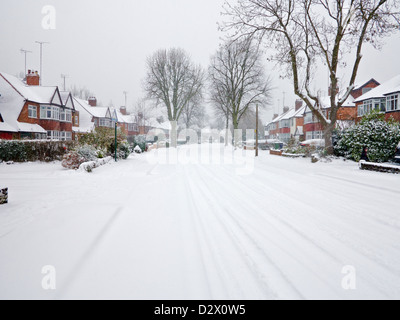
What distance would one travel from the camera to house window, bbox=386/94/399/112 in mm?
26625

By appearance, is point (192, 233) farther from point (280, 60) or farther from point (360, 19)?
point (360, 19)

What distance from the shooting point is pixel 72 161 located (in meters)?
13.1

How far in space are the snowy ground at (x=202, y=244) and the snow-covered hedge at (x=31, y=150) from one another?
10059 mm

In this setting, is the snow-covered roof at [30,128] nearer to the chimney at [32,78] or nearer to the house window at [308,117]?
the chimney at [32,78]

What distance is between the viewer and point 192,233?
453 centimetres

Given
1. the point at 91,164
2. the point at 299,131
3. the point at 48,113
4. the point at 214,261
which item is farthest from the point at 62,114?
A: the point at 299,131

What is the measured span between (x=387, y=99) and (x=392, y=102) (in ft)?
2.58

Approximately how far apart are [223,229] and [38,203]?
192 inches

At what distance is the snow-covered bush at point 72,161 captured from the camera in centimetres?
1305

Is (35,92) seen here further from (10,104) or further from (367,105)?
(367,105)

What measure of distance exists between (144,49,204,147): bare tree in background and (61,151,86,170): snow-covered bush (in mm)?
26217

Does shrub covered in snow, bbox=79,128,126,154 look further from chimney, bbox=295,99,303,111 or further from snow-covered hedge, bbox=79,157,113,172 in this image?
chimney, bbox=295,99,303,111

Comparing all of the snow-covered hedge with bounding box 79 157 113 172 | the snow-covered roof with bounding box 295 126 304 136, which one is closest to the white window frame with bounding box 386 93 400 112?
the snow-covered roof with bounding box 295 126 304 136

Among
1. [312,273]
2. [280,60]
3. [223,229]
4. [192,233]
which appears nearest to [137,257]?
[192,233]
